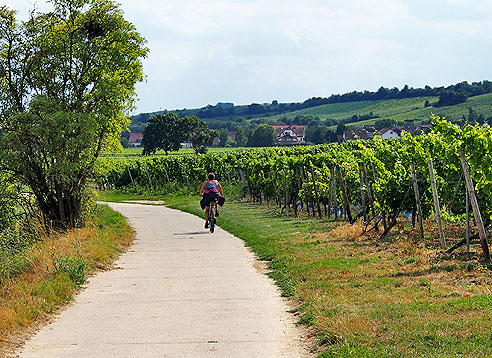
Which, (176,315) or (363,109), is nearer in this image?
(176,315)

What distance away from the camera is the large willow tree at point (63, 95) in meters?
19.0

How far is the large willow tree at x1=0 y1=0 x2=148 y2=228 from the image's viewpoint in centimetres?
1902

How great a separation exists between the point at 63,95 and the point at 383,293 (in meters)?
13.0

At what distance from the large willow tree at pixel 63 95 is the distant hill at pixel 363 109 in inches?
3067

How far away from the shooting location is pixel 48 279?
10930mm

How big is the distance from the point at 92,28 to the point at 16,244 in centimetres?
676

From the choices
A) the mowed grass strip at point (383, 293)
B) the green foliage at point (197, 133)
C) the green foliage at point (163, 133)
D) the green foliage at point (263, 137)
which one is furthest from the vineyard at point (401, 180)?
the green foliage at point (263, 137)

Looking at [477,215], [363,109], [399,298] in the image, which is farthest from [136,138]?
[399,298]

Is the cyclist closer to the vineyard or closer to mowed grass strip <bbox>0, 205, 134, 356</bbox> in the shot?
the vineyard

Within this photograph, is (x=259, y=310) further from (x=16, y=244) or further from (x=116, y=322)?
(x=16, y=244)

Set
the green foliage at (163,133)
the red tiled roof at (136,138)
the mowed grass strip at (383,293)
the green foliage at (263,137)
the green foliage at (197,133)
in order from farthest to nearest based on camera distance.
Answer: the red tiled roof at (136,138) < the green foliage at (263,137) < the green foliage at (197,133) < the green foliage at (163,133) < the mowed grass strip at (383,293)

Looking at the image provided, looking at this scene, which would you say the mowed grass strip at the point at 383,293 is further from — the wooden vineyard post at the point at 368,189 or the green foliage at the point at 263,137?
the green foliage at the point at 263,137

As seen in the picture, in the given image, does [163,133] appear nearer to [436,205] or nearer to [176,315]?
[436,205]

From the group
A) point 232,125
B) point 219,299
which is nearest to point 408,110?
point 232,125
